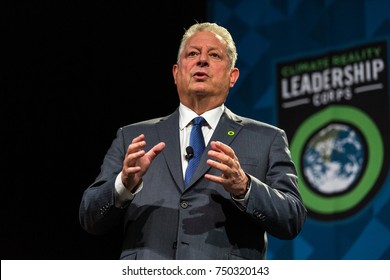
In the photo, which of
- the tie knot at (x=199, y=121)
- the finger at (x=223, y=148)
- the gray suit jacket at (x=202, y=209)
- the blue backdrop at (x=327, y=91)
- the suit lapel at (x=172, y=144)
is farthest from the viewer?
the blue backdrop at (x=327, y=91)

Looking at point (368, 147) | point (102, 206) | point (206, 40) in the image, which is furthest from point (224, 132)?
point (368, 147)

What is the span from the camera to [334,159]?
3.89 metres

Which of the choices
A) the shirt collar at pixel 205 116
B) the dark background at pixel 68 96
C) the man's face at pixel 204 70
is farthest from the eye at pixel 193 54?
the dark background at pixel 68 96

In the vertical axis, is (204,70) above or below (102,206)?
above

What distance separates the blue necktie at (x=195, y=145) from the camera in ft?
7.09

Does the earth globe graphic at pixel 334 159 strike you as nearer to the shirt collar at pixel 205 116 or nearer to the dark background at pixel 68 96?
the dark background at pixel 68 96

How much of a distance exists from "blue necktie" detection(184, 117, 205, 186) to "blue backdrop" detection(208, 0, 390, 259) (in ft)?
5.79

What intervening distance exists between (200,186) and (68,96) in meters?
2.47

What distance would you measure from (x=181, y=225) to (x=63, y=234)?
244cm

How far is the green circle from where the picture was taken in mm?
3775

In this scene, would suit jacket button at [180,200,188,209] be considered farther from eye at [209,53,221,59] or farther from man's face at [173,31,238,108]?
eye at [209,53,221,59]

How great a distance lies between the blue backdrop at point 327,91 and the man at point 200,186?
164cm

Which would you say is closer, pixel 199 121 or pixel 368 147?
pixel 199 121

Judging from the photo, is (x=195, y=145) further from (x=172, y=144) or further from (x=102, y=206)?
(x=102, y=206)
